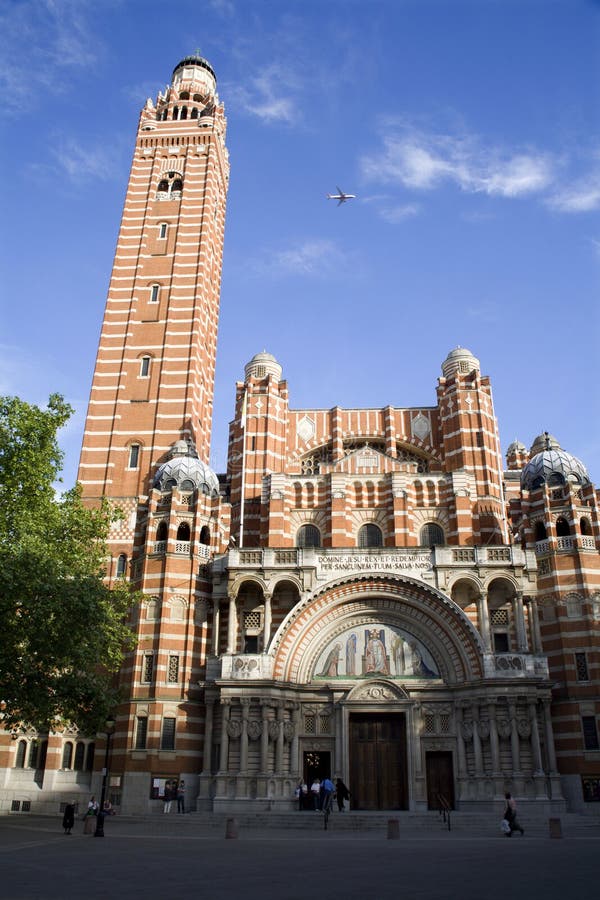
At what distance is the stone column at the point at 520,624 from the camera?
113 feet

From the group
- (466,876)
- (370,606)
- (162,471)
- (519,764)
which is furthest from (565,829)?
(162,471)

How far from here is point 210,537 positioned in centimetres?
3956

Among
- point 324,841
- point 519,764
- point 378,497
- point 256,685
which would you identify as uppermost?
point 378,497

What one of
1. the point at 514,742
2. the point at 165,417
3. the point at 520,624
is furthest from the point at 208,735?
the point at 165,417

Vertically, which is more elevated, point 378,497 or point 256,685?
point 378,497

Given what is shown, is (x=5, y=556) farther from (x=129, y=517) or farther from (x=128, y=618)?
(x=129, y=517)

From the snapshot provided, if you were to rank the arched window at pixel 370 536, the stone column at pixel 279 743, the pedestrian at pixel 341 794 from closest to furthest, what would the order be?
the pedestrian at pixel 341 794, the stone column at pixel 279 743, the arched window at pixel 370 536

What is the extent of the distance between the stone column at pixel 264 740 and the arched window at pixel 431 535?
1322 cm

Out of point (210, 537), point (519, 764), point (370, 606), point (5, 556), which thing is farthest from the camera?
point (210, 537)

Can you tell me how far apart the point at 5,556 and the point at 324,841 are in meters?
13.5

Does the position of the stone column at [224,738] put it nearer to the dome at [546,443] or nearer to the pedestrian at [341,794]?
the pedestrian at [341,794]

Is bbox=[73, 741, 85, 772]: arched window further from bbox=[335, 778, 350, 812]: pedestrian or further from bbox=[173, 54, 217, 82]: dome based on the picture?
bbox=[173, 54, 217, 82]: dome

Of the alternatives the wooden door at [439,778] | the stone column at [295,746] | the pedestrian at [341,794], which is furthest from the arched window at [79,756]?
the wooden door at [439,778]

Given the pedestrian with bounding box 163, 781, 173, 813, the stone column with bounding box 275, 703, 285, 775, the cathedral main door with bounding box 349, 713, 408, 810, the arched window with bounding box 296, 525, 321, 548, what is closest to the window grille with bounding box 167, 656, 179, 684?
the pedestrian with bounding box 163, 781, 173, 813
